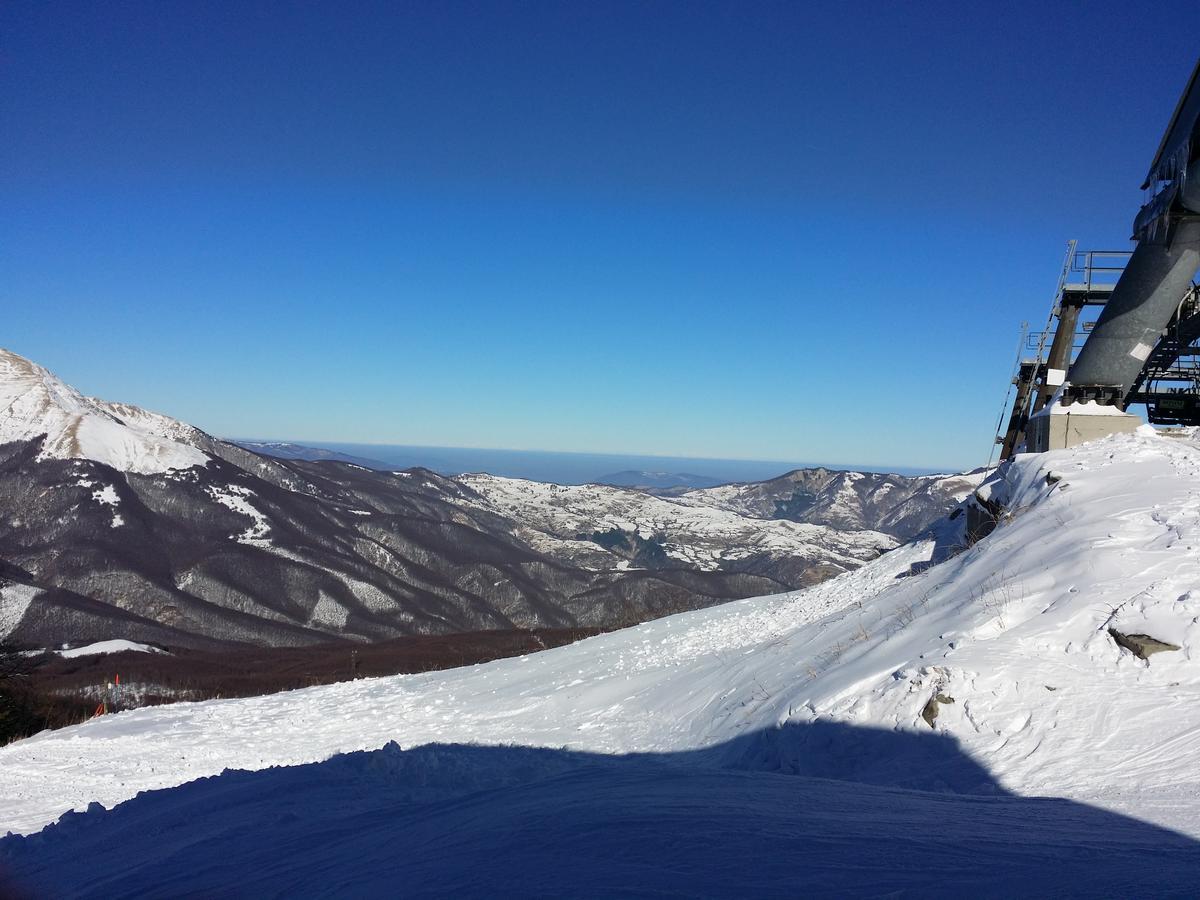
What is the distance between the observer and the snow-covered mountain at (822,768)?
14.7 feet

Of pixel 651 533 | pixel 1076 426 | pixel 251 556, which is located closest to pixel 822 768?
pixel 1076 426

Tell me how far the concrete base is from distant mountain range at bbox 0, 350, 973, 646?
1777 inches

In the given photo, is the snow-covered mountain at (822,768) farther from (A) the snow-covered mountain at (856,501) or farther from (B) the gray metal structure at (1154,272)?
(A) the snow-covered mountain at (856,501)

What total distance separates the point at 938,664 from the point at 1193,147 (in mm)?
11738

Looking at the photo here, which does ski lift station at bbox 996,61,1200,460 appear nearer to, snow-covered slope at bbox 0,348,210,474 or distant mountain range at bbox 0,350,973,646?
distant mountain range at bbox 0,350,973,646

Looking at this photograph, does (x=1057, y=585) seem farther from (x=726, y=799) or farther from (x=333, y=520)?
(x=333, y=520)

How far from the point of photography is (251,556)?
265 ft

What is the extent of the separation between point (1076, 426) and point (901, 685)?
1037 cm

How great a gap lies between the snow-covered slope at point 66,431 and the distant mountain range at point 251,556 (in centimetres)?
23

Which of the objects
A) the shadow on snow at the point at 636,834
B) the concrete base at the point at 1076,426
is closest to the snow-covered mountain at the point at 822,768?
the shadow on snow at the point at 636,834

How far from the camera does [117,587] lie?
7075 centimetres

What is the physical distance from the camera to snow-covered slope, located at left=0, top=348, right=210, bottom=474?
89.1 meters

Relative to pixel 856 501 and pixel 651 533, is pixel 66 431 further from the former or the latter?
pixel 856 501

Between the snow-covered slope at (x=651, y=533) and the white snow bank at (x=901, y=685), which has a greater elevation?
the white snow bank at (x=901, y=685)
